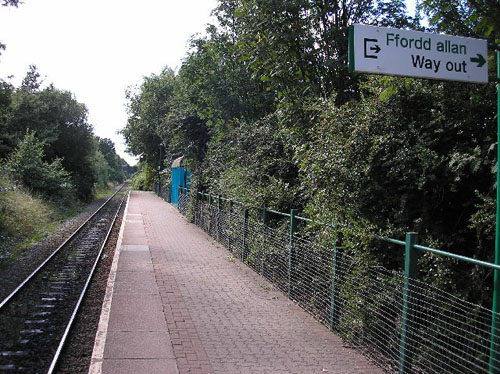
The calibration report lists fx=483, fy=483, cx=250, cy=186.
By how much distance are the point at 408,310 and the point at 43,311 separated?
608 centimetres

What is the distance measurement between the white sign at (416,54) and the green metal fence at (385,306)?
4.63 feet

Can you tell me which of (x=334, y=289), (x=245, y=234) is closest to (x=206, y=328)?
(x=334, y=289)

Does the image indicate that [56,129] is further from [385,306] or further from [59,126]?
[385,306]

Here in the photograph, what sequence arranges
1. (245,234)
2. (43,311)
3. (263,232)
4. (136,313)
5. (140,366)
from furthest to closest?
1. (245,234)
2. (263,232)
3. (43,311)
4. (136,313)
5. (140,366)

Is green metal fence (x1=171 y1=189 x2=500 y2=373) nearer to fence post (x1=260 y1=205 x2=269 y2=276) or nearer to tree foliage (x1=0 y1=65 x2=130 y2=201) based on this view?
fence post (x1=260 y1=205 x2=269 y2=276)

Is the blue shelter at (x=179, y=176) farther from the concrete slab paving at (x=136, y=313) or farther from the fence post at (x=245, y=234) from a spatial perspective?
the concrete slab paving at (x=136, y=313)

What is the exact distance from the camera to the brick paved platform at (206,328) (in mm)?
4855

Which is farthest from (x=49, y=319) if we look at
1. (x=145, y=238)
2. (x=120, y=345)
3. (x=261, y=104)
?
(x=261, y=104)

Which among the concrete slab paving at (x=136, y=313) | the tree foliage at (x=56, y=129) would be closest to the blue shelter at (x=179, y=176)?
the tree foliage at (x=56, y=129)

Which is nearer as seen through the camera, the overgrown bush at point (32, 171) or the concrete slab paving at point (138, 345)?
the concrete slab paving at point (138, 345)

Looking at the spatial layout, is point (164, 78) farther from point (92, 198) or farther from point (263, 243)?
point (263, 243)

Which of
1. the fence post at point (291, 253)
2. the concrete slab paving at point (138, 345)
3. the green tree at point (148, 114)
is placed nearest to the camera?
the concrete slab paving at point (138, 345)

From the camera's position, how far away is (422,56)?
3740 millimetres

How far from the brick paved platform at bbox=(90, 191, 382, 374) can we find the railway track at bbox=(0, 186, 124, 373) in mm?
706
